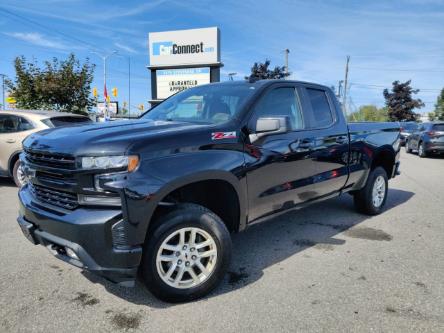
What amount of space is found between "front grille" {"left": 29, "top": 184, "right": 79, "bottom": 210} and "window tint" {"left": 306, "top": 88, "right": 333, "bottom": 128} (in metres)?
2.88

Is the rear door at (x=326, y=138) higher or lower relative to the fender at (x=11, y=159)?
higher

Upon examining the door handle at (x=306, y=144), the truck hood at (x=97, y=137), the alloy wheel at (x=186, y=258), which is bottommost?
the alloy wheel at (x=186, y=258)

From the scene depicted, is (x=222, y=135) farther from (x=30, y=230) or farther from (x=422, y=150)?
(x=422, y=150)

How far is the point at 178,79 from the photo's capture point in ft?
54.3

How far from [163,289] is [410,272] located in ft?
8.19

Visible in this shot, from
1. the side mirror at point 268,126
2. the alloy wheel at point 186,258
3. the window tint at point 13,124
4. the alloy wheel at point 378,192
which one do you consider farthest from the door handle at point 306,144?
the window tint at point 13,124

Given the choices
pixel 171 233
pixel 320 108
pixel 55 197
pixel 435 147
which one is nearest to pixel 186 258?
pixel 171 233

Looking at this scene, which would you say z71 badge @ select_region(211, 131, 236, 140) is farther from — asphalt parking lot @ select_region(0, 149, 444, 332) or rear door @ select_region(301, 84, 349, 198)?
asphalt parking lot @ select_region(0, 149, 444, 332)

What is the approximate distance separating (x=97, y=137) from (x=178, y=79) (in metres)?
14.0

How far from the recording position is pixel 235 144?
354 cm

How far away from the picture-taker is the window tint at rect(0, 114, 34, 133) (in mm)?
7930

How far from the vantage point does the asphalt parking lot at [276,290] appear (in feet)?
9.71

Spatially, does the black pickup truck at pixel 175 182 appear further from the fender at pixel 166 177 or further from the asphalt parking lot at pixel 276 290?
the asphalt parking lot at pixel 276 290

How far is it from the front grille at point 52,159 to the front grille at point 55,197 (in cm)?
21
